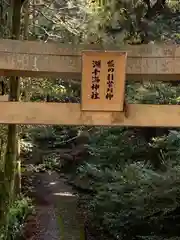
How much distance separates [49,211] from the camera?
1165 cm

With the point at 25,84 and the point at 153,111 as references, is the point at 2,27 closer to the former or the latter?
the point at 25,84

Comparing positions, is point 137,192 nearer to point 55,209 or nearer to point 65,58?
point 65,58

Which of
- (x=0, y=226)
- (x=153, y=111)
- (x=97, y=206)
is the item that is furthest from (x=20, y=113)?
(x=97, y=206)

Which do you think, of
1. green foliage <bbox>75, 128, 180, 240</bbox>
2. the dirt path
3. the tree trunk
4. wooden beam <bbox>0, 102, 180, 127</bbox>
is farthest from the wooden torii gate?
the dirt path

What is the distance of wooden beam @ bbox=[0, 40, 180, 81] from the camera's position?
462 centimetres

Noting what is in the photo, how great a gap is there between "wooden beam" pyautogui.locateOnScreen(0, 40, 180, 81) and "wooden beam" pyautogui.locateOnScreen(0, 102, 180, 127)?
39cm

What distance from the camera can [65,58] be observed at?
184 inches

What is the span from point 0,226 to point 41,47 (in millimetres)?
4329

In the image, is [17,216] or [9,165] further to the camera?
[17,216]

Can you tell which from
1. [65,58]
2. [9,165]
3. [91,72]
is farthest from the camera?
[9,165]

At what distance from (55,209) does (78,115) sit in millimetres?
7772

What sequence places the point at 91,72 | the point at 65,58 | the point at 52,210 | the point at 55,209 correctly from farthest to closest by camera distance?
1. the point at 55,209
2. the point at 52,210
3. the point at 65,58
4. the point at 91,72

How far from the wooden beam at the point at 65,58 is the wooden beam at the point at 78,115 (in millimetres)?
393

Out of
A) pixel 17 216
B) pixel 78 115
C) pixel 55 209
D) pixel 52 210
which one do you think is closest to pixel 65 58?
pixel 78 115
